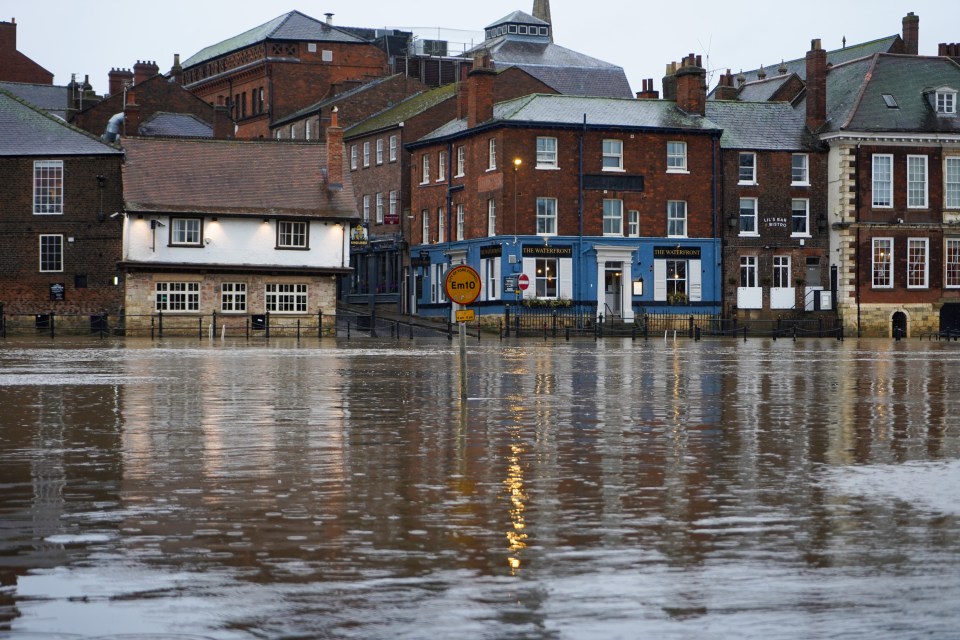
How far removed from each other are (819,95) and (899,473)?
6301cm

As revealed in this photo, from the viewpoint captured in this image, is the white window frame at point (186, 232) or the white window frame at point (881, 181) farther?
the white window frame at point (881, 181)

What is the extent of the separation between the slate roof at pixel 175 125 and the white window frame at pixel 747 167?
104 ft

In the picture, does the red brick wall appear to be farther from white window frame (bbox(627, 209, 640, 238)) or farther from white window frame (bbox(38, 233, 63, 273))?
white window frame (bbox(627, 209, 640, 238))

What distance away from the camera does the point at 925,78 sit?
72.1 metres

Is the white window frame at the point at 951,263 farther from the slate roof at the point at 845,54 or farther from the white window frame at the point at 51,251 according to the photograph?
the white window frame at the point at 51,251

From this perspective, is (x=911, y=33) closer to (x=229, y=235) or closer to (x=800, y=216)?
(x=800, y=216)

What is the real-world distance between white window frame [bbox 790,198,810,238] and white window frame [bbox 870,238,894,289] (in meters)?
3.09

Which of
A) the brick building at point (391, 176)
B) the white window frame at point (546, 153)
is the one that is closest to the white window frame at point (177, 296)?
the brick building at point (391, 176)

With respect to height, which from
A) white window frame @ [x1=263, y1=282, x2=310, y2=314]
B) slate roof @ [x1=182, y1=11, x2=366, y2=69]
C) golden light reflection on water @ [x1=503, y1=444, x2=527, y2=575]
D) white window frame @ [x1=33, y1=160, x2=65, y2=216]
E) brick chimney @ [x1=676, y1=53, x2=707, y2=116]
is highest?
slate roof @ [x1=182, y1=11, x2=366, y2=69]

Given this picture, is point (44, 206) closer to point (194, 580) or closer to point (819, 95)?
point (819, 95)

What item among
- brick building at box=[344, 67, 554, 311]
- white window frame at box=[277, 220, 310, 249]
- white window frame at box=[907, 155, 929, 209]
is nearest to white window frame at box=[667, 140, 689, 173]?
white window frame at box=[907, 155, 929, 209]

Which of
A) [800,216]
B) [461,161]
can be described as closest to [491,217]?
[461,161]

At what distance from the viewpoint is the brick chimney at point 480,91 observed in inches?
2781

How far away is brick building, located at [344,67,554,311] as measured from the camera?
258 feet
